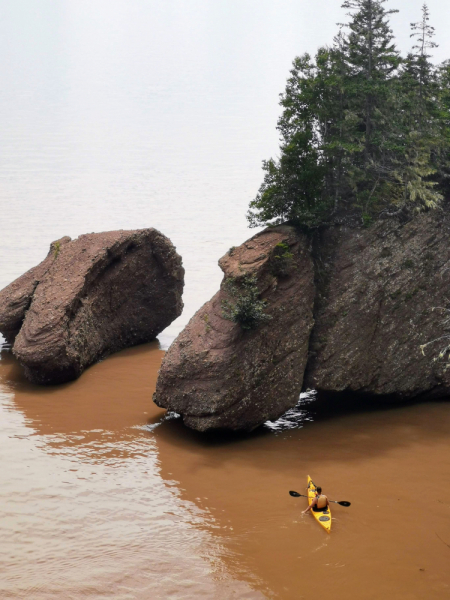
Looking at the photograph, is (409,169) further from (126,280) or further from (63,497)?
(63,497)

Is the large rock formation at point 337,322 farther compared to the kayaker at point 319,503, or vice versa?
the large rock formation at point 337,322

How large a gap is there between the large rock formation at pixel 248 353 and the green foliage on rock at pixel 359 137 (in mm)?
2078

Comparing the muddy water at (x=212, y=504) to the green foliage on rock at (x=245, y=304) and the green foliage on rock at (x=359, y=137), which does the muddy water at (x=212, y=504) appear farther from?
the green foliage on rock at (x=359, y=137)

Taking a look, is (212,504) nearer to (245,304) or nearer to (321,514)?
(321,514)

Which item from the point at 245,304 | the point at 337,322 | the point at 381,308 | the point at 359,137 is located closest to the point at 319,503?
the point at 245,304

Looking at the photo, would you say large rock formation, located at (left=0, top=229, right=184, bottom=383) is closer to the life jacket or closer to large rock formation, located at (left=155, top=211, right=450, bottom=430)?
large rock formation, located at (left=155, top=211, right=450, bottom=430)

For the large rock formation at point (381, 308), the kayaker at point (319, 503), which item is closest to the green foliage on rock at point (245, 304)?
the large rock formation at point (381, 308)

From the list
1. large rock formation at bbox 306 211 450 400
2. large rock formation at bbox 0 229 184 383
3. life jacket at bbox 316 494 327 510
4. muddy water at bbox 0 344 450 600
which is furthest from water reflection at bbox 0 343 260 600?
large rock formation at bbox 306 211 450 400

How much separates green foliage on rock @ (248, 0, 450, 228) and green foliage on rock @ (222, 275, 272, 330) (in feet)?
11.1

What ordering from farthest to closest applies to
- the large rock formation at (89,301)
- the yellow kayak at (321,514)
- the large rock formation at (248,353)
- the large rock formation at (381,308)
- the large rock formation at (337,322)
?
the large rock formation at (89,301) < the large rock formation at (381,308) < the large rock formation at (337,322) < the large rock formation at (248,353) < the yellow kayak at (321,514)

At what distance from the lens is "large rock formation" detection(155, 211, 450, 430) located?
2336 centimetres

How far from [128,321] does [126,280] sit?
2.04 m

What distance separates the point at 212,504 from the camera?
19672mm

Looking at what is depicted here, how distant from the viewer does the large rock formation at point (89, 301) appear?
91.0 ft
